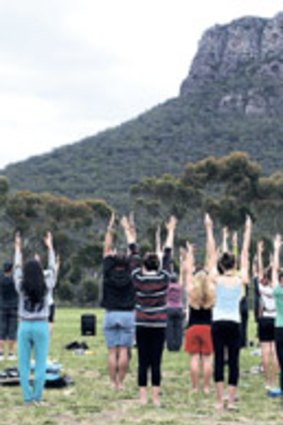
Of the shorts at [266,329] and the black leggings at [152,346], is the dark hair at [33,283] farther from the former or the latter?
the shorts at [266,329]

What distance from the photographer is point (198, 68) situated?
116 metres

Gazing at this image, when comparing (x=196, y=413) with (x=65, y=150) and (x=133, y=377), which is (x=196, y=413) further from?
(x=65, y=150)

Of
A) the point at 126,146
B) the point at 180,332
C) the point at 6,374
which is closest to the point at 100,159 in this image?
the point at 126,146

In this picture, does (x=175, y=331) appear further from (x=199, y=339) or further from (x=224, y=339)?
(x=224, y=339)

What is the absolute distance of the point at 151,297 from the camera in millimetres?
10320

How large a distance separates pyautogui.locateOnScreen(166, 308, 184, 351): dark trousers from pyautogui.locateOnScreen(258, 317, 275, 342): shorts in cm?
520

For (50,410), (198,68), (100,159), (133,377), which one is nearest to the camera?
(50,410)

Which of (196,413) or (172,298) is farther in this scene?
(172,298)

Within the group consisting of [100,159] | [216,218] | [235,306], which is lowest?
[235,306]

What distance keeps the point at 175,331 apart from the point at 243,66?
9620cm

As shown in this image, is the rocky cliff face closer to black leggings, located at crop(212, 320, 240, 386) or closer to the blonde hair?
the blonde hair

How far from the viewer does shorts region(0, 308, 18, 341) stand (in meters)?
15.3

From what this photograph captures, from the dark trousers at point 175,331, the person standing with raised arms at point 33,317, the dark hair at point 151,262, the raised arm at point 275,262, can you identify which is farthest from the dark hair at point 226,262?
the dark trousers at point 175,331

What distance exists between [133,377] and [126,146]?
7664cm
